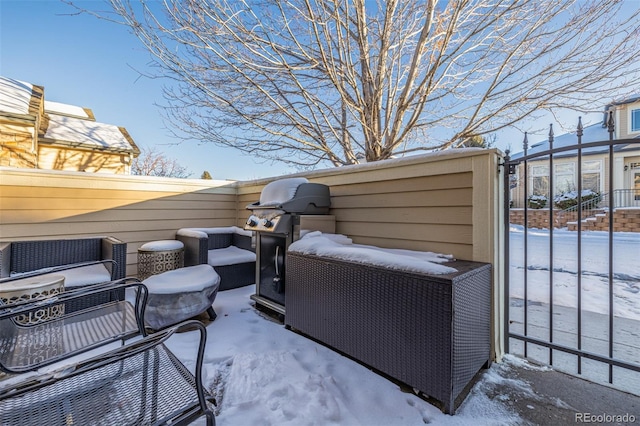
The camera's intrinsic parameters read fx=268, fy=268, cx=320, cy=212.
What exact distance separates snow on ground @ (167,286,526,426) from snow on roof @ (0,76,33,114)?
6.96 m

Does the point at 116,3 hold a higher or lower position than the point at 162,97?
higher

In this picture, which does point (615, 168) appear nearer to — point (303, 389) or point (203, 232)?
point (303, 389)

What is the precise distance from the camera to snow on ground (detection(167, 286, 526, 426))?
4.91 feet

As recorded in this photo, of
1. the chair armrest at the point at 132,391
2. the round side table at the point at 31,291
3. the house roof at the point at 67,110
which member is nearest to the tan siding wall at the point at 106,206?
the round side table at the point at 31,291

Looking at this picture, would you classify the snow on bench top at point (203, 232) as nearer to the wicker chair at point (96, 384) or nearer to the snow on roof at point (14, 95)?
the wicker chair at point (96, 384)

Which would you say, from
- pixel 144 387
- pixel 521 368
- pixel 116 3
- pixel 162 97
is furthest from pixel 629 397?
pixel 162 97

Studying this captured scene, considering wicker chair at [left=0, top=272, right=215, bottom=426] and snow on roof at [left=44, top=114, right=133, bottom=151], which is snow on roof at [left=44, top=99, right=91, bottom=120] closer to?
snow on roof at [left=44, top=114, right=133, bottom=151]

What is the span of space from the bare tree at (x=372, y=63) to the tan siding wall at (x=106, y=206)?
1.56 m

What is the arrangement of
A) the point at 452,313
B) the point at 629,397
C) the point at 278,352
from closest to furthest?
the point at 452,313
the point at 629,397
the point at 278,352

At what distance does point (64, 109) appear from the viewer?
8.97 meters

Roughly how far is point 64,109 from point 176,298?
35.0 feet

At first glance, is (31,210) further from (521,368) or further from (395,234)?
(521,368)

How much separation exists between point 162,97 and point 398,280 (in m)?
5.01

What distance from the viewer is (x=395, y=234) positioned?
263cm
